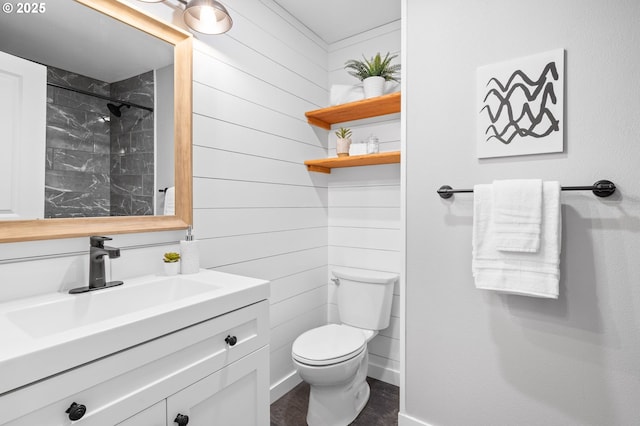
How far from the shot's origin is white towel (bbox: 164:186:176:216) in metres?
1.43

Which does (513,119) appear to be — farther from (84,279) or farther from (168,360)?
(84,279)

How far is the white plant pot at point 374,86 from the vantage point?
2.04 meters

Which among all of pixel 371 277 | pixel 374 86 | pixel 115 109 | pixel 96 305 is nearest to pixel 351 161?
pixel 374 86

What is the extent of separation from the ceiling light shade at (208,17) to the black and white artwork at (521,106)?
1.16 m

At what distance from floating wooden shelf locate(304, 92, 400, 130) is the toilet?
110cm

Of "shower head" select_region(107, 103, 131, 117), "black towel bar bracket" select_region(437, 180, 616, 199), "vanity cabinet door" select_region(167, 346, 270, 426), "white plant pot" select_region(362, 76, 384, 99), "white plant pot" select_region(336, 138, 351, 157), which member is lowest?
"vanity cabinet door" select_region(167, 346, 270, 426)

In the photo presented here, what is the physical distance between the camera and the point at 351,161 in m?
2.14

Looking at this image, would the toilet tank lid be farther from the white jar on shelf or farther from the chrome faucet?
the chrome faucet

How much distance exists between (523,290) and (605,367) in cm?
40

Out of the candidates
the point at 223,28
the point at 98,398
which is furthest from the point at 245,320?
the point at 223,28

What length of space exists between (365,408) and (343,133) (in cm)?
175

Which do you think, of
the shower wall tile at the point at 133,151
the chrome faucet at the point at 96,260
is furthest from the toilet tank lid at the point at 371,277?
the chrome faucet at the point at 96,260

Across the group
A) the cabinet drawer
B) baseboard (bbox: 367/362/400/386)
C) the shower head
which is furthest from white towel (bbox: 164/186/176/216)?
baseboard (bbox: 367/362/400/386)

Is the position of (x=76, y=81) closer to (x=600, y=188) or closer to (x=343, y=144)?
(x=343, y=144)
